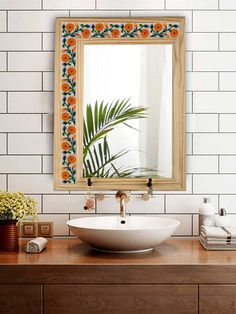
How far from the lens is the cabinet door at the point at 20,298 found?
6.28 feet

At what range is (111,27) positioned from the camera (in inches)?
97.6

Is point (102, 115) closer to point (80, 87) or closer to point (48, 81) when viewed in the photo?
point (80, 87)

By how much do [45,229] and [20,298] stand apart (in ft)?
1.89

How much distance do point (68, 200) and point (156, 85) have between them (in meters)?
0.74

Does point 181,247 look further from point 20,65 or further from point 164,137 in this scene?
point 20,65

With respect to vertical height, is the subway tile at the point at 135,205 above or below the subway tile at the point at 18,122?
below

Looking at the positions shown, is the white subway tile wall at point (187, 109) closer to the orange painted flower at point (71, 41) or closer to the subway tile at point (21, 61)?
the subway tile at point (21, 61)

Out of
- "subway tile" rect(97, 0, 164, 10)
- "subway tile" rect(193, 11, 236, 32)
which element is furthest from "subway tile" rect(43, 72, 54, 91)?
"subway tile" rect(193, 11, 236, 32)

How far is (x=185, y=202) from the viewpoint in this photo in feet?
8.16

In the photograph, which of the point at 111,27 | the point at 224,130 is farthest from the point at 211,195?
the point at 111,27

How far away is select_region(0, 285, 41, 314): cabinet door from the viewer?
1.91 m

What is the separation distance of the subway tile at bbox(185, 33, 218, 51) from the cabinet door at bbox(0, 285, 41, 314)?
1.40 metres

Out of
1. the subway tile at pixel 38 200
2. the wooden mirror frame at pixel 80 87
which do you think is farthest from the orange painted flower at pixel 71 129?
the subway tile at pixel 38 200

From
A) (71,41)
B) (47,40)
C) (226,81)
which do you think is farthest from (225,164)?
(47,40)
